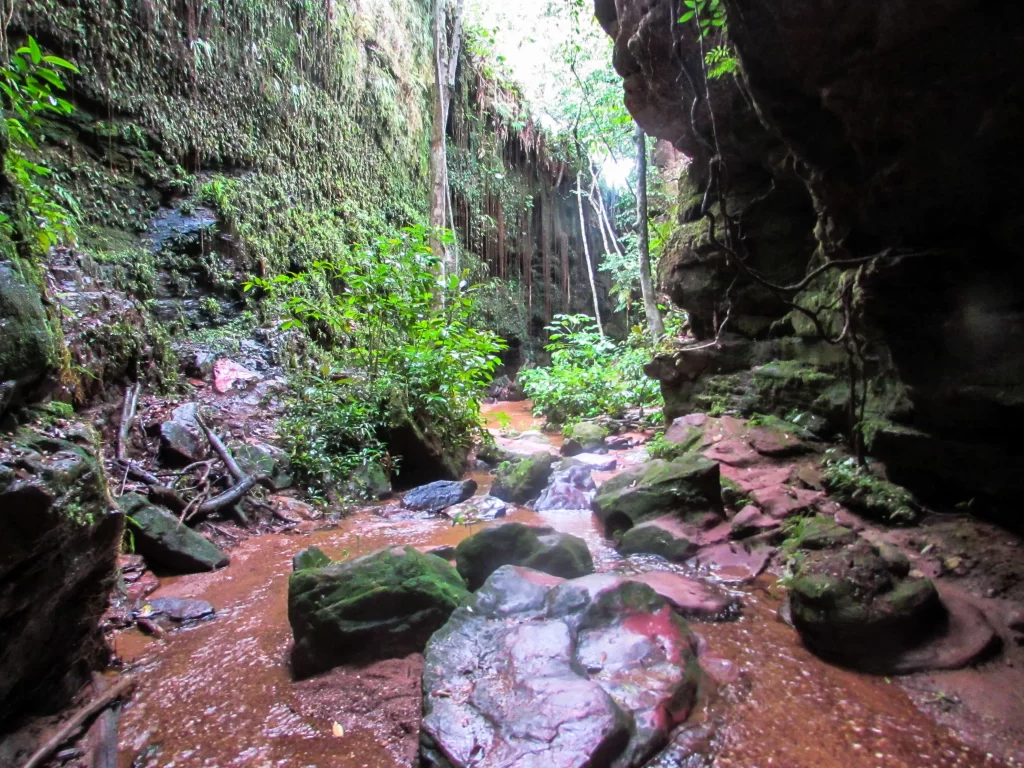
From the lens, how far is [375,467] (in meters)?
6.05

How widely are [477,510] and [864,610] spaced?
3560 millimetres

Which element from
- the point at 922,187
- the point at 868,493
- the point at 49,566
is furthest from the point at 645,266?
the point at 49,566

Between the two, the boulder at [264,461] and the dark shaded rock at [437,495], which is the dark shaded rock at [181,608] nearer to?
the boulder at [264,461]

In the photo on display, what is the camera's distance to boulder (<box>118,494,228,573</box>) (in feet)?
12.4

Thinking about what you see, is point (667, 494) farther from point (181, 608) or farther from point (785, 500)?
point (181, 608)

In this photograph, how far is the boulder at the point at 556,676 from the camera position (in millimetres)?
1890

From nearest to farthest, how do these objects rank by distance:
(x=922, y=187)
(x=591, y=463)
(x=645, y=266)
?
(x=922, y=187) < (x=591, y=463) < (x=645, y=266)

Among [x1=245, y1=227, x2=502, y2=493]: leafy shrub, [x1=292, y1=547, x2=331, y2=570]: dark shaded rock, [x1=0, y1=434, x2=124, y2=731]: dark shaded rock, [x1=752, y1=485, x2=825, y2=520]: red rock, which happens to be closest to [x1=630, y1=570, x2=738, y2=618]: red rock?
[x1=752, y1=485, x2=825, y2=520]: red rock

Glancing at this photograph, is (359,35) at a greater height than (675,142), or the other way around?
(359,35)

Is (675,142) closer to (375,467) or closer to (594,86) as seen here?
(375,467)

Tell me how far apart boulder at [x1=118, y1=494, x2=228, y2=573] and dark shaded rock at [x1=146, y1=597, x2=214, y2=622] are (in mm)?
513

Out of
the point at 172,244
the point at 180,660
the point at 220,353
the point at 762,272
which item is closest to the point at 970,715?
the point at 180,660

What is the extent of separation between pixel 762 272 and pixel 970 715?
14.0 feet

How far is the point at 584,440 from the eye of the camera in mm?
8328
